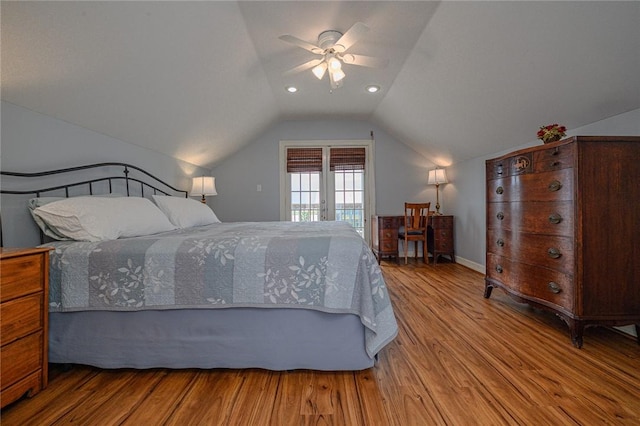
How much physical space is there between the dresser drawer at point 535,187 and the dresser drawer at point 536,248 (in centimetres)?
29

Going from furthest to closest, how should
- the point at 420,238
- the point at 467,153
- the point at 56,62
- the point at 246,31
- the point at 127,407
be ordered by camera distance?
the point at 420,238
the point at 467,153
the point at 246,31
the point at 56,62
the point at 127,407

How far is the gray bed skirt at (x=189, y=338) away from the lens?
1487 millimetres

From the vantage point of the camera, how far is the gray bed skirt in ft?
4.88

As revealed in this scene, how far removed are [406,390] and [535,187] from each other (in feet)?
5.77

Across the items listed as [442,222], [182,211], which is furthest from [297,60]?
[442,222]

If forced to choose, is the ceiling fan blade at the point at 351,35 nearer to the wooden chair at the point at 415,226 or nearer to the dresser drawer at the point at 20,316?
the dresser drawer at the point at 20,316

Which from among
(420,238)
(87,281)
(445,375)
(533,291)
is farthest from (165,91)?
(420,238)

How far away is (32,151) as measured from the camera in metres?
1.78

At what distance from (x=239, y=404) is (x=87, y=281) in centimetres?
104

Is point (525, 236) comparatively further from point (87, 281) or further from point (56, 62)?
point (56, 62)

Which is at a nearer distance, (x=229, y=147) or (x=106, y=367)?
(x=106, y=367)

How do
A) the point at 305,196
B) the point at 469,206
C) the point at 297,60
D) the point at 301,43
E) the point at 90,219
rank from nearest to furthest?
the point at 90,219
the point at 301,43
the point at 297,60
the point at 469,206
the point at 305,196

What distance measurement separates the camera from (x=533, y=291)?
2070mm

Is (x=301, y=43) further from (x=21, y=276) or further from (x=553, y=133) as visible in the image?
(x=21, y=276)
